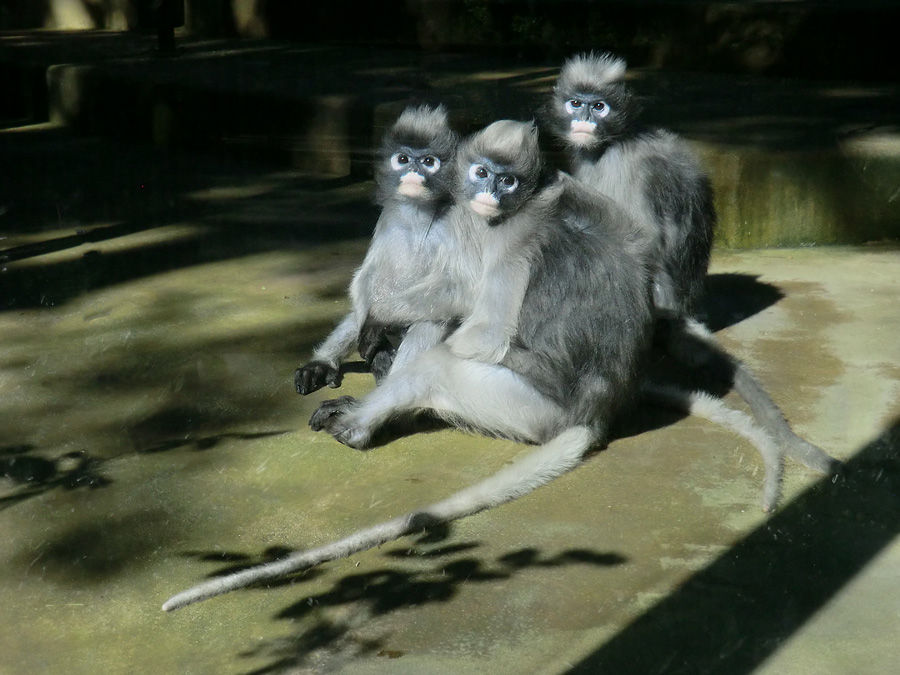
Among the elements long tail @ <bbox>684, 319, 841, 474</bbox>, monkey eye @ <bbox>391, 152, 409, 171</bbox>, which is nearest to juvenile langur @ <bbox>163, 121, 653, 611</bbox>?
monkey eye @ <bbox>391, 152, 409, 171</bbox>

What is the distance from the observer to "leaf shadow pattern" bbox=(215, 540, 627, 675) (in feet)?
10.0

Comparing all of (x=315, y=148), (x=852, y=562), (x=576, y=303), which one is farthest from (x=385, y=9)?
(x=852, y=562)

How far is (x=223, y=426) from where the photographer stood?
451cm

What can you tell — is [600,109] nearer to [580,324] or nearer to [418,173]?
[418,173]

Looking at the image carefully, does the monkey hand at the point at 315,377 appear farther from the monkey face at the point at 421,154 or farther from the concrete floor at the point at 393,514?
the monkey face at the point at 421,154

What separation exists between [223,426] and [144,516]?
0.73 m

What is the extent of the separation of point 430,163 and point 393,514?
1509 millimetres

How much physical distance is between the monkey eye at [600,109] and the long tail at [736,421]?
1.38 meters

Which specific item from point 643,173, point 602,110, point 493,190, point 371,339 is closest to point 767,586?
point 493,190

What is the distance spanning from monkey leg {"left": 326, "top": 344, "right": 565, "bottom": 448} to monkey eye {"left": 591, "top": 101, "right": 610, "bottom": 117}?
159 cm

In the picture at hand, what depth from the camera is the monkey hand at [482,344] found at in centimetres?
401

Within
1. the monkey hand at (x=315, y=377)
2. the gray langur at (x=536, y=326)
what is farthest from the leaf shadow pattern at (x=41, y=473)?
the gray langur at (x=536, y=326)

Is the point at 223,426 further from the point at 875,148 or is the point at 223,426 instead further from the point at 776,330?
the point at 875,148

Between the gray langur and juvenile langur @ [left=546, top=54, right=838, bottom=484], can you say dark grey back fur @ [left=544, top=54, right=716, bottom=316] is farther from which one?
the gray langur
